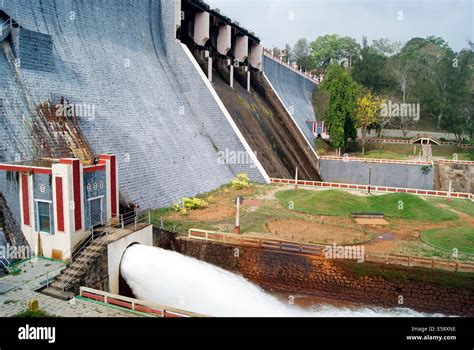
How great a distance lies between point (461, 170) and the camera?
40.7 m

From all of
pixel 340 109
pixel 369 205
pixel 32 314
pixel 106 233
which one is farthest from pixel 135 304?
pixel 340 109

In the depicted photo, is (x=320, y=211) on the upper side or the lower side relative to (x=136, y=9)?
lower

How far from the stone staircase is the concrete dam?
3440mm

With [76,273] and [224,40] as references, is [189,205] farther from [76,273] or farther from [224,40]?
[224,40]

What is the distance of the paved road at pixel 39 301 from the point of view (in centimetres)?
1235

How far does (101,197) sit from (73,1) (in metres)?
14.9

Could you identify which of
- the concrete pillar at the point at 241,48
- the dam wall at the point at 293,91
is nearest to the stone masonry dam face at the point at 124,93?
the concrete pillar at the point at 241,48

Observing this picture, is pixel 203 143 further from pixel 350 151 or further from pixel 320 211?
pixel 350 151

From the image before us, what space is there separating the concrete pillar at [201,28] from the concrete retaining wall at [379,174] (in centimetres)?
1885

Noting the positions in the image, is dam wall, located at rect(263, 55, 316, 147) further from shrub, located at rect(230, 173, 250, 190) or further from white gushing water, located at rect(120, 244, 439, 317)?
white gushing water, located at rect(120, 244, 439, 317)

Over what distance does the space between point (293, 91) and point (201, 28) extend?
2648 cm

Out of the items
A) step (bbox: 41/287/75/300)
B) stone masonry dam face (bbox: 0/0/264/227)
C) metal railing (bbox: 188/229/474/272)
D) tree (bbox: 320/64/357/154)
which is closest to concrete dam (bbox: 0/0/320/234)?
stone masonry dam face (bbox: 0/0/264/227)

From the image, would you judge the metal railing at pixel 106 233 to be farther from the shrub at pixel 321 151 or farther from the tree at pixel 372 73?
the tree at pixel 372 73

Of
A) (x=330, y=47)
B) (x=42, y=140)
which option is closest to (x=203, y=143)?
(x=42, y=140)
